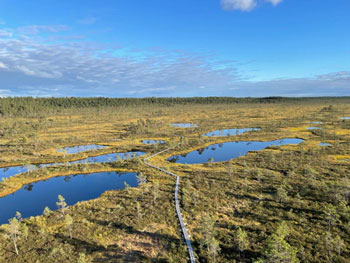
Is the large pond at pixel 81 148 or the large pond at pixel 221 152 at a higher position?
the large pond at pixel 81 148

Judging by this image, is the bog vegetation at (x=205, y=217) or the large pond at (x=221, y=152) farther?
the large pond at (x=221, y=152)

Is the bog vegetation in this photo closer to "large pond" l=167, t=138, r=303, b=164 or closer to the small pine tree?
the small pine tree

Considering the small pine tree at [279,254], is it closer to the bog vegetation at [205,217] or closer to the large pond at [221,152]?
the bog vegetation at [205,217]

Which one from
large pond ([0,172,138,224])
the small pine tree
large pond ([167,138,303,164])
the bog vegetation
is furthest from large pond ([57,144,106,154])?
the small pine tree

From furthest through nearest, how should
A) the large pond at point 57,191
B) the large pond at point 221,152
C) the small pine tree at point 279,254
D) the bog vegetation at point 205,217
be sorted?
the large pond at point 221,152 → the large pond at point 57,191 → the bog vegetation at point 205,217 → the small pine tree at point 279,254

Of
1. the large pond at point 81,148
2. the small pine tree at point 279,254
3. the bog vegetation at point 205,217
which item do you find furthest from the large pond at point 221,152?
the small pine tree at point 279,254

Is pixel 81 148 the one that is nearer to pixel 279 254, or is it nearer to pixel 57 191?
pixel 57 191
